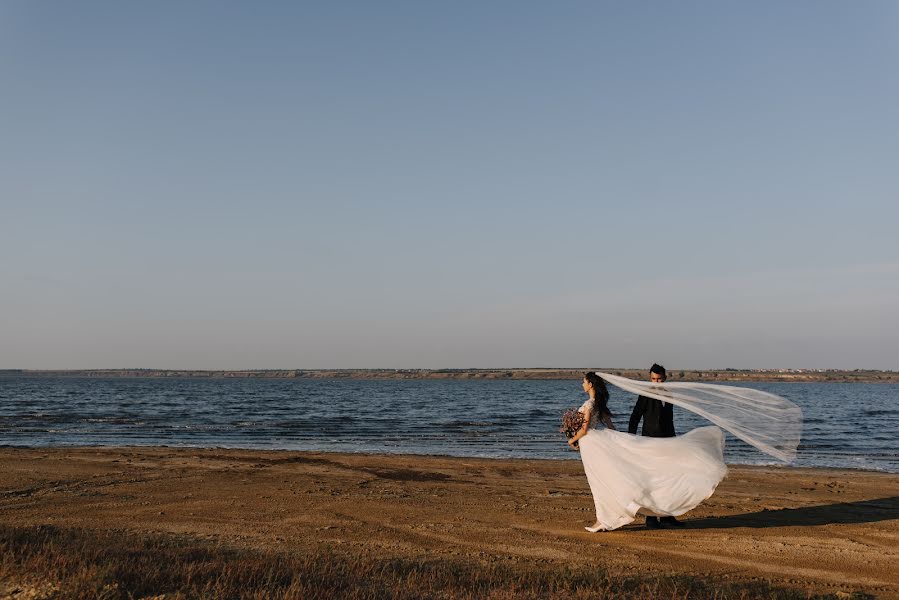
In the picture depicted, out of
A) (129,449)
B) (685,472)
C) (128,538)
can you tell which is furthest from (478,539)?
(129,449)

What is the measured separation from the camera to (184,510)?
13.5 m

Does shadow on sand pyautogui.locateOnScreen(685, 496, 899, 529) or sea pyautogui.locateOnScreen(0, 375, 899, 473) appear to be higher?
shadow on sand pyautogui.locateOnScreen(685, 496, 899, 529)

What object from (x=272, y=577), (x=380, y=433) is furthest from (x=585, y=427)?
(x=380, y=433)

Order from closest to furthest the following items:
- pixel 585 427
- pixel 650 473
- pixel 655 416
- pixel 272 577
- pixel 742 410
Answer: pixel 272 577
pixel 650 473
pixel 585 427
pixel 655 416
pixel 742 410

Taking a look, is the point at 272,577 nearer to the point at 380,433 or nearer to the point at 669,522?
the point at 669,522

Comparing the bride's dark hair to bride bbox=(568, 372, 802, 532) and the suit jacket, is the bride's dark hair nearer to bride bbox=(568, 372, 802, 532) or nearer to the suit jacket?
bride bbox=(568, 372, 802, 532)

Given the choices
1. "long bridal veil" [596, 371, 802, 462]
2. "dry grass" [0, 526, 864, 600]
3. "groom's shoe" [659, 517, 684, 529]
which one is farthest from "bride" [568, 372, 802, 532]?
"dry grass" [0, 526, 864, 600]

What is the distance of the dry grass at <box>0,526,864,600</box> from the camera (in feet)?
22.6

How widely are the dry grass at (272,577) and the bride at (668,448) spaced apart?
2367mm

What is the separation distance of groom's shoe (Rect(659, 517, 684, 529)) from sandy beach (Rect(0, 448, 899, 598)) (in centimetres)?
27

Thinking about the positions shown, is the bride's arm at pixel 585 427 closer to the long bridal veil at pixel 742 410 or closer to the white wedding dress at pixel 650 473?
the white wedding dress at pixel 650 473

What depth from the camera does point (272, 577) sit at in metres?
7.47

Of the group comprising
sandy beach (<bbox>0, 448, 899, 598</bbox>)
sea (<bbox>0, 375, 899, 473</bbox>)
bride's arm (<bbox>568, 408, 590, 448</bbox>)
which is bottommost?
sea (<bbox>0, 375, 899, 473</bbox>)

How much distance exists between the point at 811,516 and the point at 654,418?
4.23 metres
